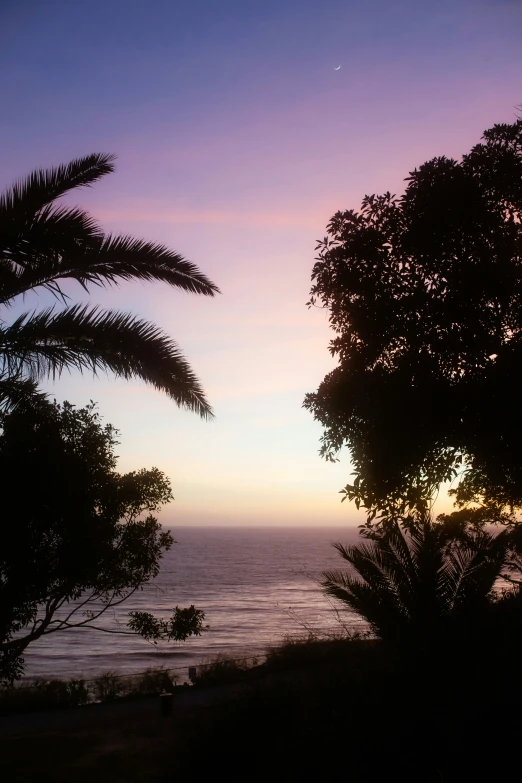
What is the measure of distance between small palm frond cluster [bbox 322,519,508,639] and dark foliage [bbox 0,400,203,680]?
3.09 metres

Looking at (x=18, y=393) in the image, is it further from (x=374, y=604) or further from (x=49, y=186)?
(x=374, y=604)

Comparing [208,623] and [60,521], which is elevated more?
[60,521]

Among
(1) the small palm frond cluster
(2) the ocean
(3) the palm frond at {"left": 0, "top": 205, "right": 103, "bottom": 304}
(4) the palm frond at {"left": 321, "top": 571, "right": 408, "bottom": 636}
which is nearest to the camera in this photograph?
(3) the palm frond at {"left": 0, "top": 205, "right": 103, "bottom": 304}

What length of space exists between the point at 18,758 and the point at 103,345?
750 centimetres

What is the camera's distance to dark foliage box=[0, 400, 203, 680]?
786 centimetres

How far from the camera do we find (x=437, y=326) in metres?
8.23

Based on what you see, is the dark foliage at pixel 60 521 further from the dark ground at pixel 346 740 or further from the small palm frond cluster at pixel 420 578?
the small palm frond cluster at pixel 420 578

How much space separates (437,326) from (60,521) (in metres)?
5.27

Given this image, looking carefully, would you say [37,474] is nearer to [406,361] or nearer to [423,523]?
[406,361]

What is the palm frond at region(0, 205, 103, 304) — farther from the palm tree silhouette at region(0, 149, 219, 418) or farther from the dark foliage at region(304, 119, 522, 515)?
the dark foliage at region(304, 119, 522, 515)

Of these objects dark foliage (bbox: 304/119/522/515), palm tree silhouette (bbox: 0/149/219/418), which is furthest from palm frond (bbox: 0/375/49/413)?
dark foliage (bbox: 304/119/522/515)

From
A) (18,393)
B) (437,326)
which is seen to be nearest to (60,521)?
(18,393)

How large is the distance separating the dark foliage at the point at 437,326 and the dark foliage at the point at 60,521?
3.45 metres

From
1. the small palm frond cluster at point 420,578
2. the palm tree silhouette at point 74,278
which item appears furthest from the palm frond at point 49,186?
the small palm frond cluster at point 420,578
